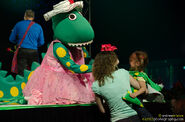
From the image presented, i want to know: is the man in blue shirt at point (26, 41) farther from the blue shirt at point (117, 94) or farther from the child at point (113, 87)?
the blue shirt at point (117, 94)

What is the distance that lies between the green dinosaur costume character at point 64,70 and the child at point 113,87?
391mm

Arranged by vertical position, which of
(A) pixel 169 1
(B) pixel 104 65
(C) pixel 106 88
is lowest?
(C) pixel 106 88

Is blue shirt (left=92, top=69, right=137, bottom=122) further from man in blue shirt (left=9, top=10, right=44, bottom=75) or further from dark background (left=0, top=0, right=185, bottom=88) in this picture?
dark background (left=0, top=0, right=185, bottom=88)

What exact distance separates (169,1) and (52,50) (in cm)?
304

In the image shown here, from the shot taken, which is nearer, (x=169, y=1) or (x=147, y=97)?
(x=147, y=97)

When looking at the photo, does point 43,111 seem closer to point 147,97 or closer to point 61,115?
point 61,115

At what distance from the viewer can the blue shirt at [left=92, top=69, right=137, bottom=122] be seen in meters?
2.09

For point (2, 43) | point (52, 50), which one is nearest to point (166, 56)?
point (52, 50)

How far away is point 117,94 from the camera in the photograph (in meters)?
2.11

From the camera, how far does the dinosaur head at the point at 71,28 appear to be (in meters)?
2.62

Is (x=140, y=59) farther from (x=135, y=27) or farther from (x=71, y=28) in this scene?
(x=135, y=27)

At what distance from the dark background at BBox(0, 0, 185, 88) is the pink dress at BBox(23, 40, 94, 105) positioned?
7.39ft

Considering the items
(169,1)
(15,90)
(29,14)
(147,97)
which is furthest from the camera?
(169,1)

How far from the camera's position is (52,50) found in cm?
271
